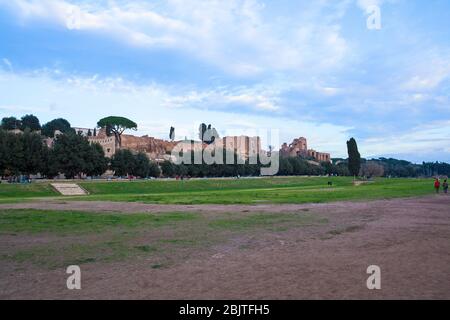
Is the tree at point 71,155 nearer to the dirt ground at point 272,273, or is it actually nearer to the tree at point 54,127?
the dirt ground at point 272,273

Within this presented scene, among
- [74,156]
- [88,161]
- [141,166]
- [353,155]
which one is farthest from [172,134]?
[74,156]

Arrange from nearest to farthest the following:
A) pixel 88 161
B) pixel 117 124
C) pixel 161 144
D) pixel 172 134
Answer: pixel 88 161
pixel 117 124
pixel 161 144
pixel 172 134

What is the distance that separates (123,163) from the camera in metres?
75.1

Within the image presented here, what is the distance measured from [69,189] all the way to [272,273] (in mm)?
46035

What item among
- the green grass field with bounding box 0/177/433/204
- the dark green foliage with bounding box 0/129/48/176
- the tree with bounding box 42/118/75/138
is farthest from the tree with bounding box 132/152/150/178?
the tree with bounding box 42/118/75/138

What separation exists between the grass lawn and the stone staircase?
30.0 m

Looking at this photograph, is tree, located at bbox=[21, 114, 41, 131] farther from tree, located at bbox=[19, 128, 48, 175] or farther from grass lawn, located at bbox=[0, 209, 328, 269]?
grass lawn, located at bbox=[0, 209, 328, 269]

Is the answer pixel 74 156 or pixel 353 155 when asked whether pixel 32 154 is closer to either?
pixel 74 156

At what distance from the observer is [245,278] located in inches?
281
